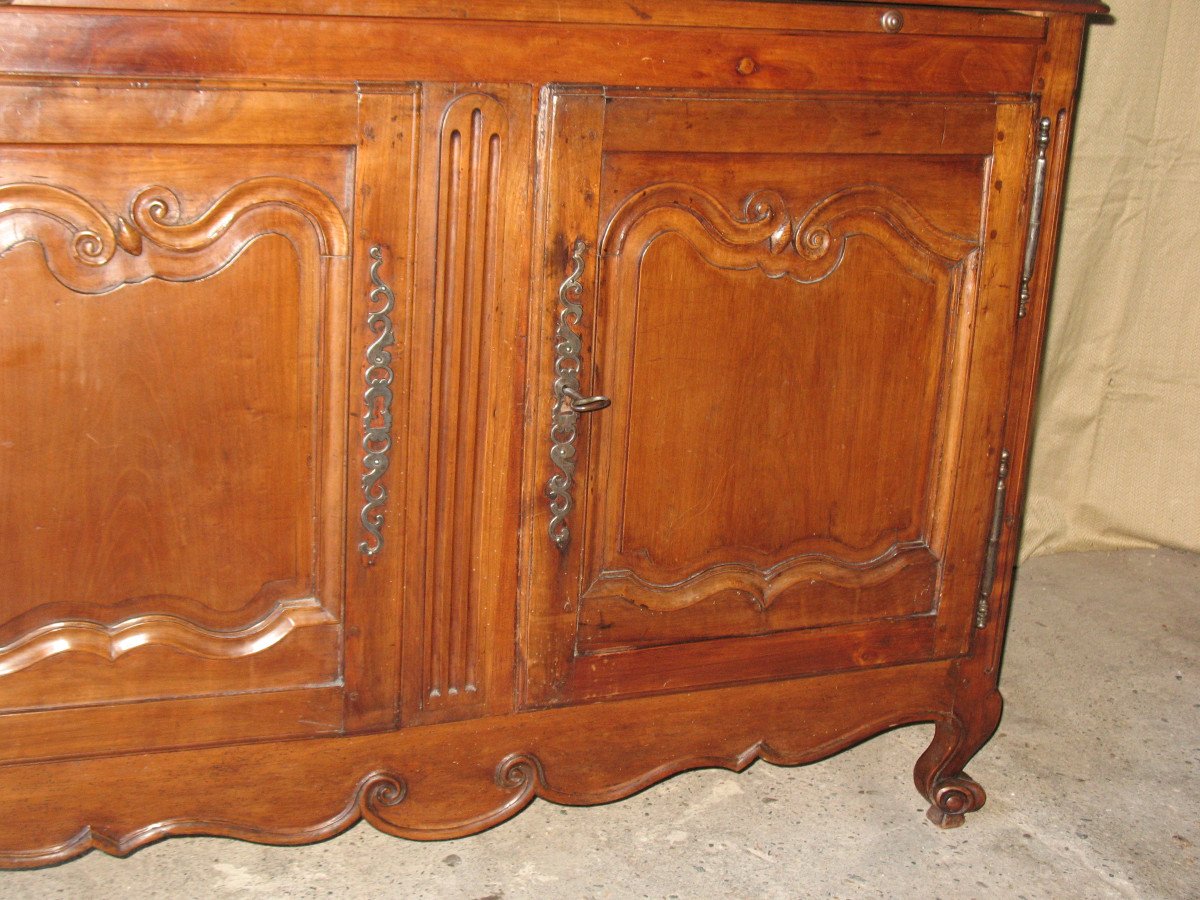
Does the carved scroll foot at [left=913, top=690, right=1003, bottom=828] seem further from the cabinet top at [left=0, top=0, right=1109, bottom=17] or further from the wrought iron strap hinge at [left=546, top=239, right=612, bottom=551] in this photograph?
the cabinet top at [left=0, top=0, right=1109, bottom=17]

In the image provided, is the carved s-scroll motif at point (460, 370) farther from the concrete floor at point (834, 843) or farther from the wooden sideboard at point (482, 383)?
the concrete floor at point (834, 843)

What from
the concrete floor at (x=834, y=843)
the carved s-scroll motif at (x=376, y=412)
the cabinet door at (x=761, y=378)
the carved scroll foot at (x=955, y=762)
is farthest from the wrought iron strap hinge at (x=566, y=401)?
the carved scroll foot at (x=955, y=762)

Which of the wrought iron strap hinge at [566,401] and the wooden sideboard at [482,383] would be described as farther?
the wrought iron strap hinge at [566,401]

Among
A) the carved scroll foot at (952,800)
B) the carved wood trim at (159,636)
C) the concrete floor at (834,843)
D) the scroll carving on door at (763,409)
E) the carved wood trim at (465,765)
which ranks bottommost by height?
the concrete floor at (834,843)

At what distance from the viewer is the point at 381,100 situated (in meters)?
1.43

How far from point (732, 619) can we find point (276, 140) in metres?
0.80

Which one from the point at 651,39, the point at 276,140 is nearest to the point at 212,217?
the point at 276,140

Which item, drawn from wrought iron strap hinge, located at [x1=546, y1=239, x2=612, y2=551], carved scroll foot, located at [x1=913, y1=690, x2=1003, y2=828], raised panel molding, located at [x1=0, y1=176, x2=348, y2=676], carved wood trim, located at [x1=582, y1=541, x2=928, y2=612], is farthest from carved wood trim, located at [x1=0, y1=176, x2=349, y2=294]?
carved scroll foot, located at [x1=913, y1=690, x2=1003, y2=828]

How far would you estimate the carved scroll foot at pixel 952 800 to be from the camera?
A: 204 cm

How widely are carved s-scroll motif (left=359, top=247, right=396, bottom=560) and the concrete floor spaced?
1.87 feet

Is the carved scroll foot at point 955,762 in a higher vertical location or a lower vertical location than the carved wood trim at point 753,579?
lower

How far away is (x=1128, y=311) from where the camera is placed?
114 inches

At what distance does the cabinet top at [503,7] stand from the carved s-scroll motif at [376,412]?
0.81 ft

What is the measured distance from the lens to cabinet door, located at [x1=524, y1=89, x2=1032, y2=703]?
1.57 metres
